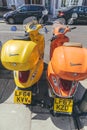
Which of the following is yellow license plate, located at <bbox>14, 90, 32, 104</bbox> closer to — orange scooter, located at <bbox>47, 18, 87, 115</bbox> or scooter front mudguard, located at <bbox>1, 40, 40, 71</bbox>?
orange scooter, located at <bbox>47, 18, 87, 115</bbox>

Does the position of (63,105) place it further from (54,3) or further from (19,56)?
(54,3)

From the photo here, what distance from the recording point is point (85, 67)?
8.96 ft

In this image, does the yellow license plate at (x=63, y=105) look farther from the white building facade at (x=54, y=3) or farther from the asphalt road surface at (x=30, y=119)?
the white building facade at (x=54, y=3)

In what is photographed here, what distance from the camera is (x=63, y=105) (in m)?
3.18

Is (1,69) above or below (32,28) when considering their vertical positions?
below

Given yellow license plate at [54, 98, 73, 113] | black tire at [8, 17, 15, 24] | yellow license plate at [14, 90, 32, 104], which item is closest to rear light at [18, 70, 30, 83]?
yellow license plate at [14, 90, 32, 104]

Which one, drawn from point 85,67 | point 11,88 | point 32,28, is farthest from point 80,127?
point 32,28

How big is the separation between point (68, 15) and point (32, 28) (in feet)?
33.6

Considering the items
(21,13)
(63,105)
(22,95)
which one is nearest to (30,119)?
(22,95)

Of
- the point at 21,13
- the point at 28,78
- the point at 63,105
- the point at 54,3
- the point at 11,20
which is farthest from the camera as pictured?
the point at 54,3

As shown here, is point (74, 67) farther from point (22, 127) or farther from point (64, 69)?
point (22, 127)

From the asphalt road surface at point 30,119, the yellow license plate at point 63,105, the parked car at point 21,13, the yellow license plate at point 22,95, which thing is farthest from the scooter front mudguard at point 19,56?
the parked car at point 21,13

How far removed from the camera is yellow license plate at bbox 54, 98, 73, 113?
315 cm

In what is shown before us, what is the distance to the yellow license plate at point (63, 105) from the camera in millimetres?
3154
